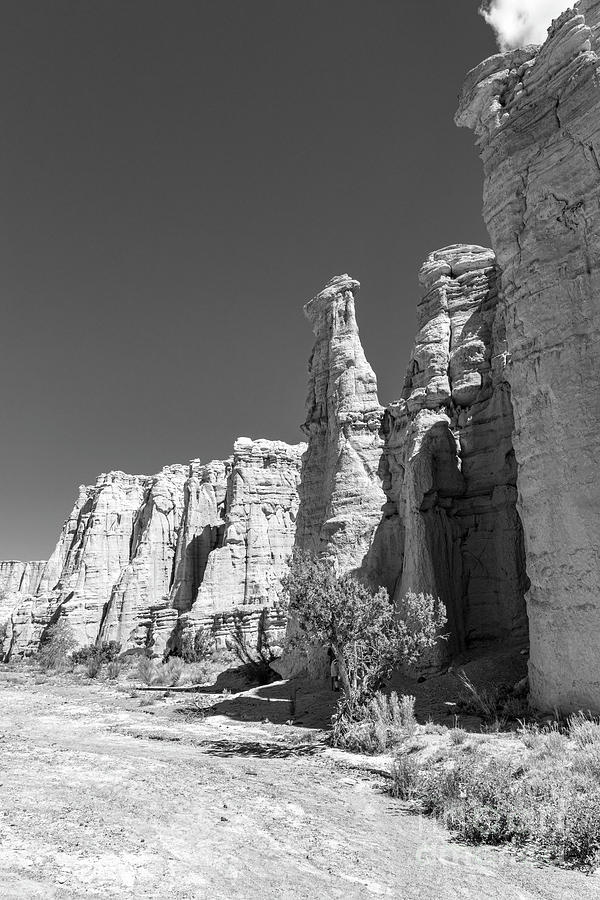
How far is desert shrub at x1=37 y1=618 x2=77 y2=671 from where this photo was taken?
4744 cm

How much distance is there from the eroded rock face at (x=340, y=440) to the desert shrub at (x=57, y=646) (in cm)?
2762

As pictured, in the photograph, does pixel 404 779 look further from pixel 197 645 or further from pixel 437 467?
pixel 197 645

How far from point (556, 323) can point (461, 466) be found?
10075mm

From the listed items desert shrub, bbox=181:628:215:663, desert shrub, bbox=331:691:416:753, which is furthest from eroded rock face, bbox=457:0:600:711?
desert shrub, bbox=181:628:215:663

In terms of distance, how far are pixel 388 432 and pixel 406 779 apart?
21766mm

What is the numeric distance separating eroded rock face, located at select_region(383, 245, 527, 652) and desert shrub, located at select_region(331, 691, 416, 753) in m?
7.51

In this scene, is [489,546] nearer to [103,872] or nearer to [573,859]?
[573,859]

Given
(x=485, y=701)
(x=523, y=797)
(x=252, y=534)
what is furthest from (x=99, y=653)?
(x=523, y=797)

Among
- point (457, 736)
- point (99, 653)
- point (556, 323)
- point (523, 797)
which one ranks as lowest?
point (523, 797)

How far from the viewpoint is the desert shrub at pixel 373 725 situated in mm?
12961

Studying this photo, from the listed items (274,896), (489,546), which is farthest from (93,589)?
(274,896)

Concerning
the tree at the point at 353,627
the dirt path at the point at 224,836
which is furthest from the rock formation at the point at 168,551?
the dirt path at the point at 224,836

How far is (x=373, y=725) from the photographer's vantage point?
1390cm

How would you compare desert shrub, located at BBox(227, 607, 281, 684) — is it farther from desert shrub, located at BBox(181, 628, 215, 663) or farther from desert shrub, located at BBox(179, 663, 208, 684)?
desert shrub, located at BBox(179, 663, 208, 684)
